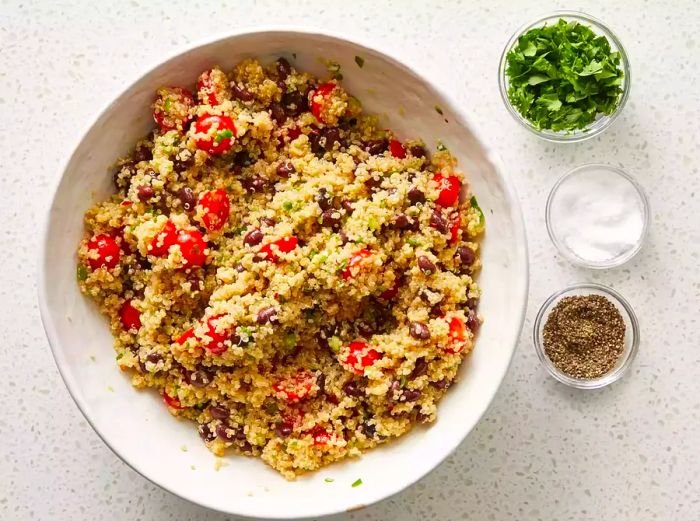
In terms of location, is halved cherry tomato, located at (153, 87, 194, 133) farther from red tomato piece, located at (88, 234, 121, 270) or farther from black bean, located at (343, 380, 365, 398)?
black bean, located at (343, 380, 365, 398)

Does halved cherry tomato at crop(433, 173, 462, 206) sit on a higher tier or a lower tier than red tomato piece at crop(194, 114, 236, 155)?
lower

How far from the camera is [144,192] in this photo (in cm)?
194

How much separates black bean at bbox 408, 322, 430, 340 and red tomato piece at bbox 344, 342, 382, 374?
0.34 feet

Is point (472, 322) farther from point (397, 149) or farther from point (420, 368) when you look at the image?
point (397, 149)

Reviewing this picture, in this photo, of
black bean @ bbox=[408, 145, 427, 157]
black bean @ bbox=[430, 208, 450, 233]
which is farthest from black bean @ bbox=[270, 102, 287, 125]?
black bean @ bbox=[430, 208, 450, 233]

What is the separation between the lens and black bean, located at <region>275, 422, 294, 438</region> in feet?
6.65

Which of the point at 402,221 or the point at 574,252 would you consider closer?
the point at 402,221

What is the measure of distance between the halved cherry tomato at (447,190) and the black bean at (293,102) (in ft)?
1.25

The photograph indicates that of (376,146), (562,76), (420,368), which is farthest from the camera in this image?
(562,76)

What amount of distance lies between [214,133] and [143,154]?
0.69 ft

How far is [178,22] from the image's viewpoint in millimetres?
2271

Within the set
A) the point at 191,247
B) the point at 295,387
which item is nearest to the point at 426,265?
the point at 295,387

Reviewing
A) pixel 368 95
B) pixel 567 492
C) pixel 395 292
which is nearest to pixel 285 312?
pixel 395 292

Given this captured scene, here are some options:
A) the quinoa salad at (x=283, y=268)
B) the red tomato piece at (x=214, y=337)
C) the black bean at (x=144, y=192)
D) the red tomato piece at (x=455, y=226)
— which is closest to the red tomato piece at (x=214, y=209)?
the quinoa salad at (x=283, y=268)
